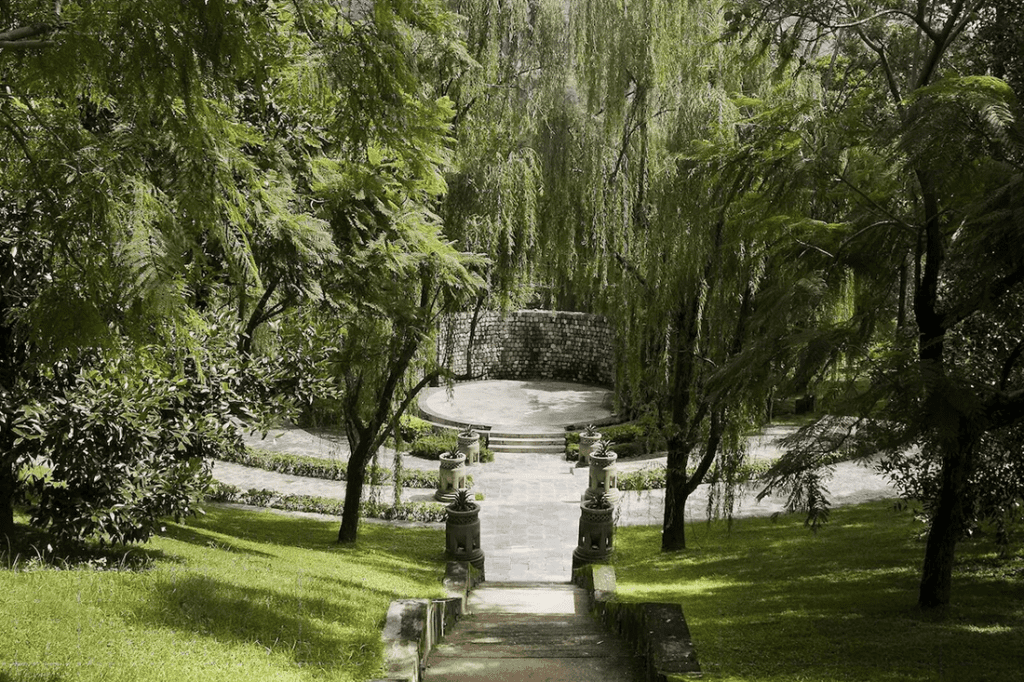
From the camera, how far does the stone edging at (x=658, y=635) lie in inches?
235

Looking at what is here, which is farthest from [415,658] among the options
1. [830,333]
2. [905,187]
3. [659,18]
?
[659,18]

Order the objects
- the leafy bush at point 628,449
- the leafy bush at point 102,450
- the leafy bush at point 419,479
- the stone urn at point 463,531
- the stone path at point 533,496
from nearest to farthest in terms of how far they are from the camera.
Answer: the leafy bush at point 102,450, the stone urn at point 463,531, the stone path at point 533,496, the leafy bush at point 419,479, the leafy bush at point 628,449

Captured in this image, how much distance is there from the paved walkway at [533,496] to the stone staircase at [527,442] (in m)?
0.31

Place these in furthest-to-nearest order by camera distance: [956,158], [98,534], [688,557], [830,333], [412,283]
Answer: [688,557] → [412,283] → [98,534] → [830,333] → [956,158]

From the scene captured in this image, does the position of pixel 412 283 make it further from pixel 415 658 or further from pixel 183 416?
pixel 415 658

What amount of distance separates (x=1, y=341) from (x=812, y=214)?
7.95 metres

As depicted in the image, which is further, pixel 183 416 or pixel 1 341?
pixel 183 416

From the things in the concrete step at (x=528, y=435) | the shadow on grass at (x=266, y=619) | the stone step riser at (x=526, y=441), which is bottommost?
the stone step riser at (x=526, y=441)

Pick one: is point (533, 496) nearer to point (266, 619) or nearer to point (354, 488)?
point (354, 488)

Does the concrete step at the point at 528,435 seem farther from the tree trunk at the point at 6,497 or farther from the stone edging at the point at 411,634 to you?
the tree trunk at the point at 6,497

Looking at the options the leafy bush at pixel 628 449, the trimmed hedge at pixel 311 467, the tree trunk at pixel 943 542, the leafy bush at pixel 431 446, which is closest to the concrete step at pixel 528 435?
the leafy bush at pixel 431 446

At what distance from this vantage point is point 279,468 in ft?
67.4

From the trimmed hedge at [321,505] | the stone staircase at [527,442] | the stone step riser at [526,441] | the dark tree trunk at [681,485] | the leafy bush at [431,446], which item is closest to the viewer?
the dark tree trunk at [681,485]

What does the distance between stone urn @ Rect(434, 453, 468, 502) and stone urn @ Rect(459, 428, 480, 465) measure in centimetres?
288
